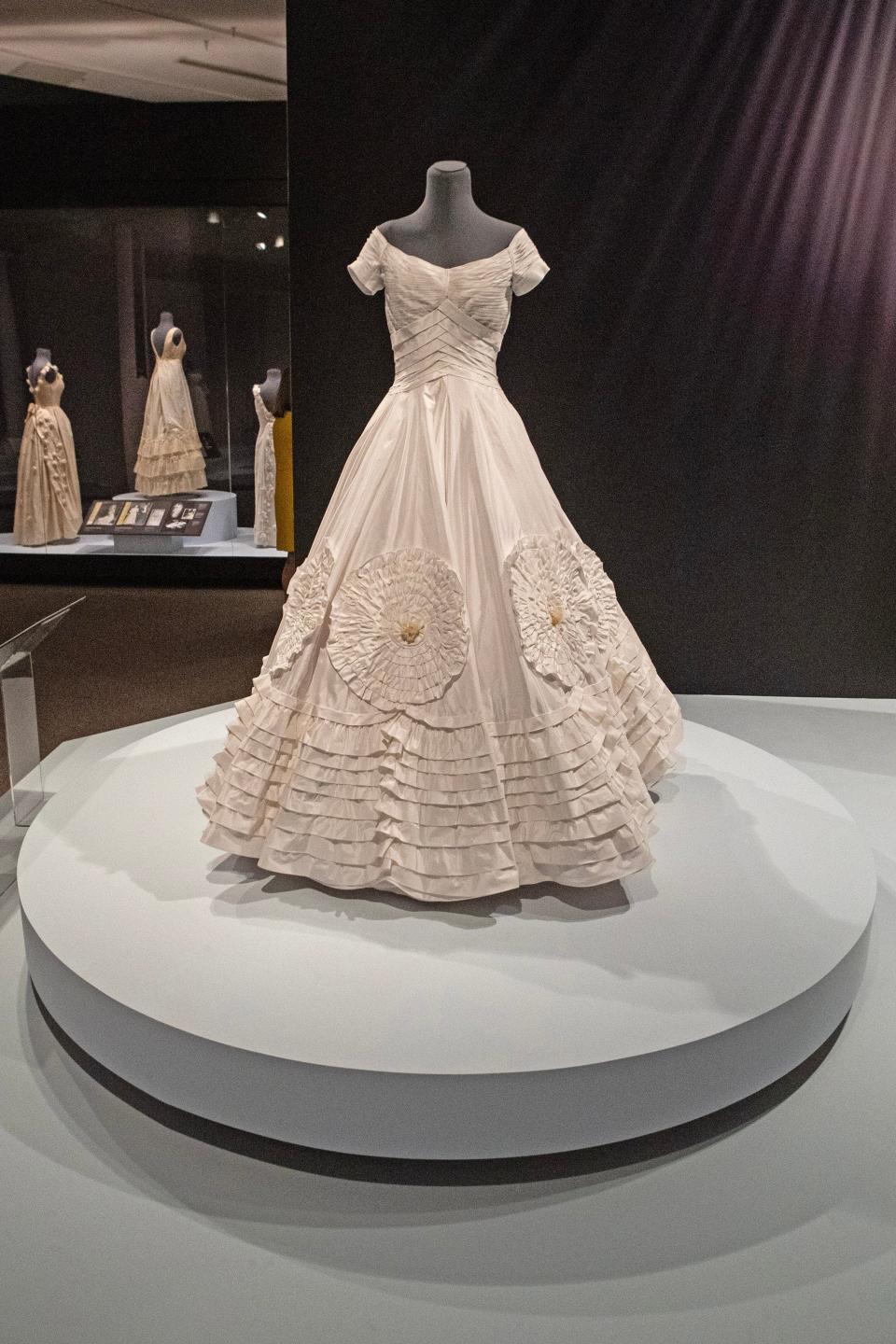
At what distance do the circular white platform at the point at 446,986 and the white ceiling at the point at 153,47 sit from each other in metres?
5.11

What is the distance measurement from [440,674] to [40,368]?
205 inches

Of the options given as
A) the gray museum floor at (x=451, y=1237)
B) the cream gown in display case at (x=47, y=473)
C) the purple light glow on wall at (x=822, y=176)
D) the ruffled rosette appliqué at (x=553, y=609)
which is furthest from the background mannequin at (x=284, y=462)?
the gray museum floor at (x=451, y=1237)

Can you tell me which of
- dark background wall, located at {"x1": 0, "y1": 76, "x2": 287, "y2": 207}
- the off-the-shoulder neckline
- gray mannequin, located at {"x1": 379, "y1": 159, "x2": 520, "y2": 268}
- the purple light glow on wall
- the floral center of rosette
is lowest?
the floral center of rosette

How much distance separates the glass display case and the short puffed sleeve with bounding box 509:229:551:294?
3630 mm

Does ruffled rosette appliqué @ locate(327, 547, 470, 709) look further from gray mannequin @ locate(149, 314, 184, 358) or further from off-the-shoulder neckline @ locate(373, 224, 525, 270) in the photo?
gray mannequin @ locate(149, 314, 184, 358)

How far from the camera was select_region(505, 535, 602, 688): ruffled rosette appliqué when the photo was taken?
2322mm

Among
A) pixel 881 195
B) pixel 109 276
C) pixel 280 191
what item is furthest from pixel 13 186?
pixel 881 195

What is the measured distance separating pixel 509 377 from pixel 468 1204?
11.8 ft

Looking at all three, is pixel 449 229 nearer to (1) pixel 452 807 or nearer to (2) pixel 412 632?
(2) pixel 412 632

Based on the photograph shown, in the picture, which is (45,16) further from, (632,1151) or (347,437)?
(632,1151)

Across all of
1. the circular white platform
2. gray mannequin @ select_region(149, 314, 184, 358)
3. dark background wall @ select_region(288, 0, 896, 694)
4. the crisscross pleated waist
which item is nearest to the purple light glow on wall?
dark background wall @ select_region(288, 0, 896, 694)

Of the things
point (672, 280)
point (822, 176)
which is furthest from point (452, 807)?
point (822, 176)

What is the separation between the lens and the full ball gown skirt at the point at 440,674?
7.24ft

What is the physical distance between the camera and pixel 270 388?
23.6 feet
